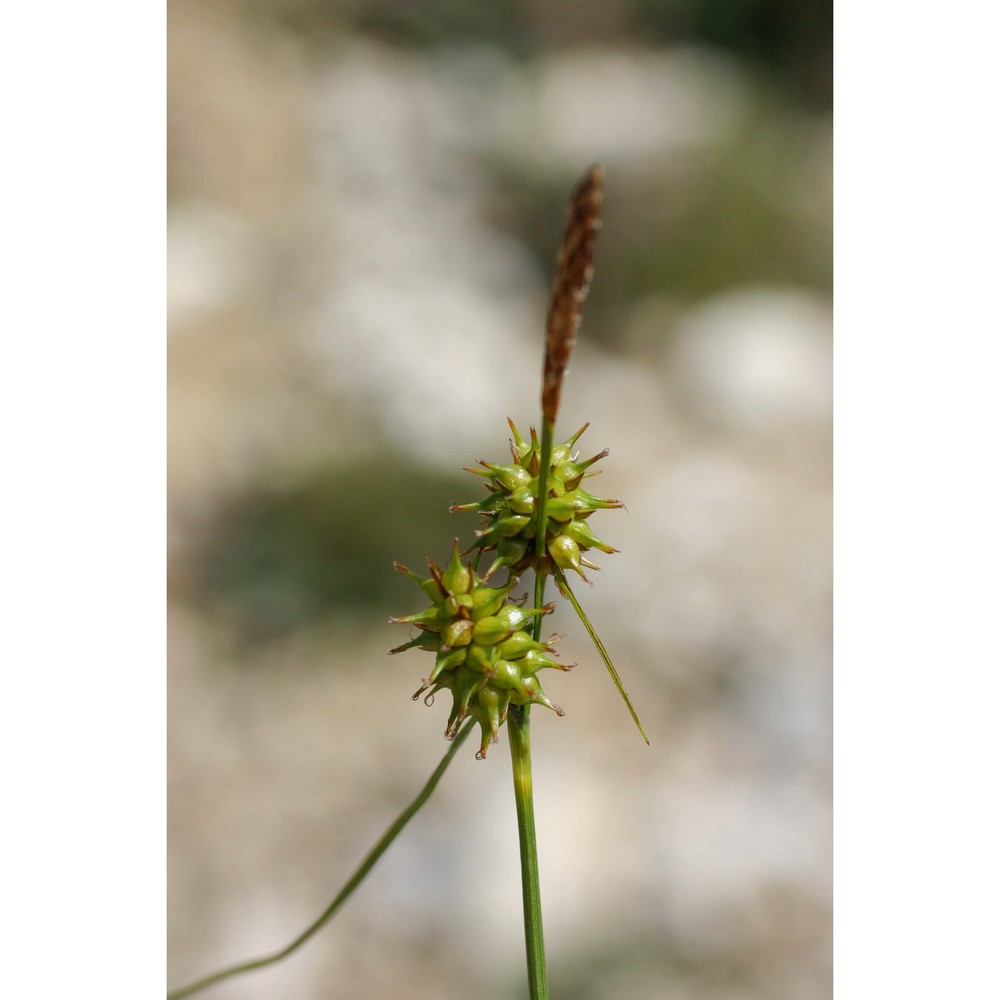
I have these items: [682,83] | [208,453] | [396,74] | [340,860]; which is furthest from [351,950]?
[682,83]

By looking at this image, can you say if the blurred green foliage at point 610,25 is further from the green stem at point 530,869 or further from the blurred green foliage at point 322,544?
the green stem at point 530,869

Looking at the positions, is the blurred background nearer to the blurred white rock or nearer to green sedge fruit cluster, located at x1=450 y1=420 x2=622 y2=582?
the blurred white rock

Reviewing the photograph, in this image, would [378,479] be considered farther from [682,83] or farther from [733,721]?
[682,83]

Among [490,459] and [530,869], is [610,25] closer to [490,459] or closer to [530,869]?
[490,459]

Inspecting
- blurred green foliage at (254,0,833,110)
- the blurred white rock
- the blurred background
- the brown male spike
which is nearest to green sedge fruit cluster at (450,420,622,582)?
the brown male spike

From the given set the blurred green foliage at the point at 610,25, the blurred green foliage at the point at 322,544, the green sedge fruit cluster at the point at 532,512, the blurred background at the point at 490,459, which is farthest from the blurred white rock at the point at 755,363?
the green sedge fruit cluster at the point at 532,512

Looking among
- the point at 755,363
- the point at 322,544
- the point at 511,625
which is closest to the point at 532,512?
the point at 511,625
